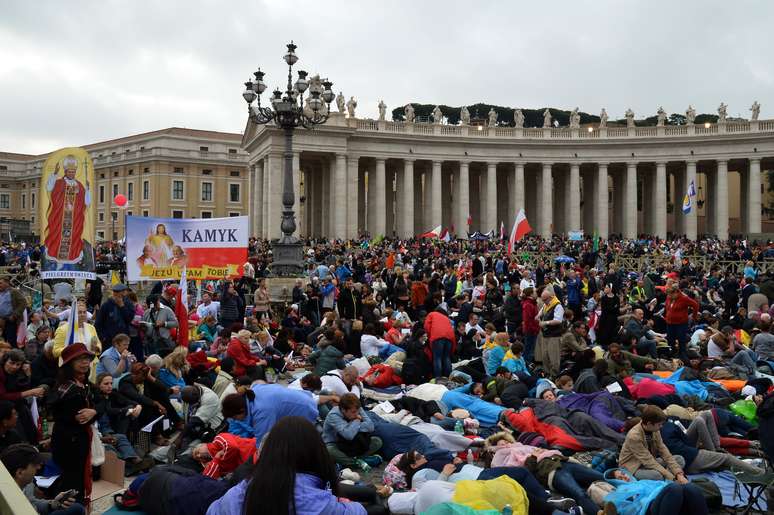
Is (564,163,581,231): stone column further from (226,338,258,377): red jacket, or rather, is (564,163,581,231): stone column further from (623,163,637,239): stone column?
(226,338,258,377): red jacket

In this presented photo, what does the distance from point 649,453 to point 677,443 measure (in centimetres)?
81

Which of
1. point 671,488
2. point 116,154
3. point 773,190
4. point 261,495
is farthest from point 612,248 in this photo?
point 116,154

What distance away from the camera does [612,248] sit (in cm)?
3328

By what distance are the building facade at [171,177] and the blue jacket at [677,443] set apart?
63.1 metres

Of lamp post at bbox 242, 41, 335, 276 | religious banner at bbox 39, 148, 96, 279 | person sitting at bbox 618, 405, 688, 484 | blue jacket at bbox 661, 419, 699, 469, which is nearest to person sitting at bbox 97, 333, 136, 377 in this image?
religious banner at bbox 39, 148, 96, 279

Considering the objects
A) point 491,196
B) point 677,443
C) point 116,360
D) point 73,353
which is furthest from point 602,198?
point 73,353

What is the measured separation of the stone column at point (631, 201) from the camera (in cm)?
5103

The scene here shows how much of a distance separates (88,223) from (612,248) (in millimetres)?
29537

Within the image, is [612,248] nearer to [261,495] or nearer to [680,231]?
[680,231]

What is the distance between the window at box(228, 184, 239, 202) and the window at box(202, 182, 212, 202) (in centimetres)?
222

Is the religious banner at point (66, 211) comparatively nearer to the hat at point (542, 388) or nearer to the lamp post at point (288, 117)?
the hat at point (542, 388)

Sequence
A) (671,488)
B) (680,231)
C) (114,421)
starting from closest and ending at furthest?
(671,488) < (114,421) < (680,231)

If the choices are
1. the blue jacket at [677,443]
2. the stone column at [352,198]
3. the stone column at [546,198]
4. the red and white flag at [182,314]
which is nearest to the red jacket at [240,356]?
the red and white flag at [182,314]

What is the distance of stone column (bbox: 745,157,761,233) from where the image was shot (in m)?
49.3
